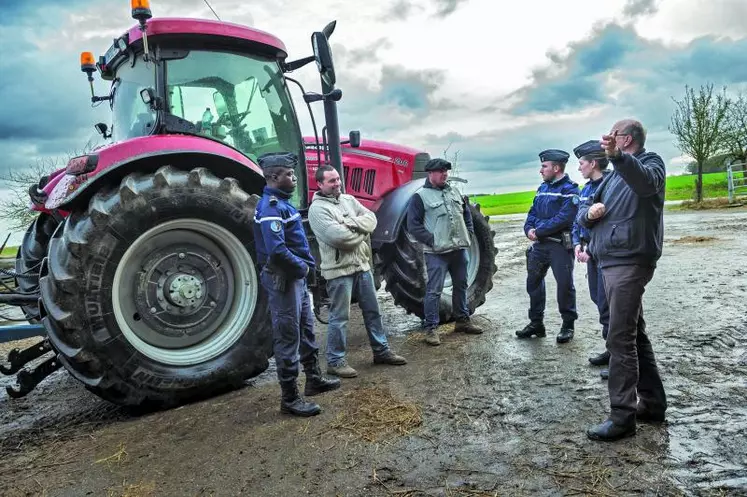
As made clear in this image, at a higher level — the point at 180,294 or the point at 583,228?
the point at 583,228

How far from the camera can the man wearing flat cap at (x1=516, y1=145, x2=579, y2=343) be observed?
5.17 meters

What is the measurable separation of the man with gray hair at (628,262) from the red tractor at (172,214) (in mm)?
2392

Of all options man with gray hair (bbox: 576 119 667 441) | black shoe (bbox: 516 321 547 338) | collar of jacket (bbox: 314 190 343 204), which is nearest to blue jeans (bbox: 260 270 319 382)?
collar of jacket (bbox: 314 190 343 204)

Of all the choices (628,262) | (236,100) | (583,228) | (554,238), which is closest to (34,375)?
(236,100)

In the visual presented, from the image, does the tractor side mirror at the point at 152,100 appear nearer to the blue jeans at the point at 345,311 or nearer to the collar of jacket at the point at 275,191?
the collar of jacket at the point at 275,191

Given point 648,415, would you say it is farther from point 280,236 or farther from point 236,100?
point 236,100

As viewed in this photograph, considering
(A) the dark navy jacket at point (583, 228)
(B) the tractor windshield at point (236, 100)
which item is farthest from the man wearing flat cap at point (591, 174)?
(B) the tractor windshield at point (236, 100)

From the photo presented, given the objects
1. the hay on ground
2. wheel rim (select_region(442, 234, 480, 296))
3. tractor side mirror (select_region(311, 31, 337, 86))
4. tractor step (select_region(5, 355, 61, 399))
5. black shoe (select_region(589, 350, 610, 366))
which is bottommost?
the hay on ground

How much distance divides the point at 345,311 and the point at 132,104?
8.31 ft

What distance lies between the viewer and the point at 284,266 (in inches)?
148

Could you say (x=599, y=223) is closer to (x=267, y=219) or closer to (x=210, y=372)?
(x=267, y=219)

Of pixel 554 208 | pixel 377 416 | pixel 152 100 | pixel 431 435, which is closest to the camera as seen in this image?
pixel 431 435

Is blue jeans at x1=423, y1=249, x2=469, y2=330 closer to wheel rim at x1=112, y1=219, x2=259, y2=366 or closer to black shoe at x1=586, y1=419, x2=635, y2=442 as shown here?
wheel rim at x1=112, y1=219, x2=259, y2=366

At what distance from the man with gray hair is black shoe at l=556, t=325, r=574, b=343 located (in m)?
1.73
